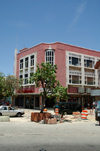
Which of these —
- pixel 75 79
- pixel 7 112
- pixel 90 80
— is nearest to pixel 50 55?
pixel 75 79

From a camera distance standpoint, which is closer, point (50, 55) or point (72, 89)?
point (50, 55)

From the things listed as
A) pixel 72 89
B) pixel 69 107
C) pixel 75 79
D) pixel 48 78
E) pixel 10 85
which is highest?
pixel 75 79

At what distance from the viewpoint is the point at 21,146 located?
7.97m

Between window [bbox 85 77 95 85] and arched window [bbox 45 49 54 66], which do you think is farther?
window [bbox 85 77 95 85]

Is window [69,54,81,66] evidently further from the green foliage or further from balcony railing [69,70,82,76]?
the green foliage

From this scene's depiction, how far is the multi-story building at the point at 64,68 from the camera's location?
37188mm

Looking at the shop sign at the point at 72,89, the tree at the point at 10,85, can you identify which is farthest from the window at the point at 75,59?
the tree at the point at 10,85

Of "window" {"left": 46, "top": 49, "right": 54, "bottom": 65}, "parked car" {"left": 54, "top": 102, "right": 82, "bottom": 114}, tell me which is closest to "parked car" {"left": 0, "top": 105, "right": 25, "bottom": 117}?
"parked car" {"left": 54, "top": 102, "right": 82, "bottom": 114}

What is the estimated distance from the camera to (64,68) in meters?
37.5

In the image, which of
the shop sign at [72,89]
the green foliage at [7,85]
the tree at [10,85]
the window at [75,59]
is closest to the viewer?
the green foliage at [7,85]

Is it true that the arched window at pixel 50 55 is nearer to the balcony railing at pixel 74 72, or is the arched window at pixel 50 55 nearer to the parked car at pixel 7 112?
the balcony railing at pixel 74 72

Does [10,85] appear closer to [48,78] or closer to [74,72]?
[74,72]

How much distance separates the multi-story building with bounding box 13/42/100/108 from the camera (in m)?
37.2

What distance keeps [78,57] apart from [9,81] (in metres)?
15.5
